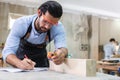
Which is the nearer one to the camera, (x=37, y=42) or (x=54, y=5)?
(x=54, y=5)

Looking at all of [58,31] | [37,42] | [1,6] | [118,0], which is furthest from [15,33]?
[118,0]

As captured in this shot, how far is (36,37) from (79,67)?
0.48 meters

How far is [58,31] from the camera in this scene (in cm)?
154

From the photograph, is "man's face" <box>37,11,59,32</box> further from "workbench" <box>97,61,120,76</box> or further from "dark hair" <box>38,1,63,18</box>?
"workbench" <box>97,61,120,76</box>

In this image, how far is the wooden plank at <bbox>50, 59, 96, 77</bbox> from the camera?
3.56 ft

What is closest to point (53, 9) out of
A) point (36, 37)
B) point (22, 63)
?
point (36, 37)

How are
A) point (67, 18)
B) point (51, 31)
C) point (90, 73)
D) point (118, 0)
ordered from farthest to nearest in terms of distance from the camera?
point (67, 18) → point (118, 0) → point (51, 31) → point (90, 73)

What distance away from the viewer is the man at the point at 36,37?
1309 mm

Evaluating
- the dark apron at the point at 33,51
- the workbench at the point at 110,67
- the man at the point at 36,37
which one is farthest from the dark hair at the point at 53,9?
the workbench at the point at 110,67

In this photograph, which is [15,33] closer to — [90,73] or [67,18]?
[90,73]

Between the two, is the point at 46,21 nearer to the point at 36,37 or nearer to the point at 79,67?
the point at 36,37

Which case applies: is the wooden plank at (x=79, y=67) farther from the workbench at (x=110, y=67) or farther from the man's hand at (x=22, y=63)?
the workbench at (x=110, y=67)

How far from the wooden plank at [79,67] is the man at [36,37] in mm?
56

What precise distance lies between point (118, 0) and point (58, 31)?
4.98 meters
